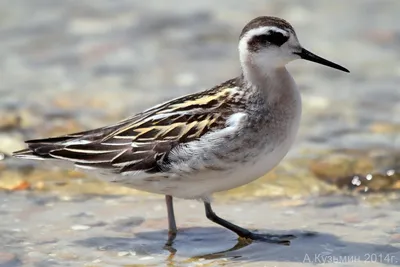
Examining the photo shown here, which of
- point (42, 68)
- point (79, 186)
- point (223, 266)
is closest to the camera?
point (223, 266)

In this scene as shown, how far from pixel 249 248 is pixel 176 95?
13.7 ft

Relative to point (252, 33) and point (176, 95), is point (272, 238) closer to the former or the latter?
point (252, 33)

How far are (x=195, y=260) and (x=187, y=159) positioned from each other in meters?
0.83

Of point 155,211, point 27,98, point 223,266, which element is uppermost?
point 27,98

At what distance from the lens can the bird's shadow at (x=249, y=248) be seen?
26.2ft

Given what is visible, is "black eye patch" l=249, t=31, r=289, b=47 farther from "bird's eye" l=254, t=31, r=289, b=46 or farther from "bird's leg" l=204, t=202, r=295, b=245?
"bird's leg" l=204, t=202, r=295, b=245

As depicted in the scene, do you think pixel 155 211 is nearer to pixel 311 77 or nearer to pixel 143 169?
pixel 143 169

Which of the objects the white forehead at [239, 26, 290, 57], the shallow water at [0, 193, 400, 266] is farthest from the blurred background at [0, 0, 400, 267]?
the white forehead at [239, 26, 290, 57]

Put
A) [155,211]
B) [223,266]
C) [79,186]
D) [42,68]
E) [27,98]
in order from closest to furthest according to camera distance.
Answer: [223,266], [155,211], [79,186], [27,98], [42,68]

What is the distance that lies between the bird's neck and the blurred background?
1239mm

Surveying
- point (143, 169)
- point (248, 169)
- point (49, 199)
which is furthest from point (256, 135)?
point (49, 199)

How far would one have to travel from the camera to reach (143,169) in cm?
812

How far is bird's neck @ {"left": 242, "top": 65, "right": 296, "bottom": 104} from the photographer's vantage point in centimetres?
823

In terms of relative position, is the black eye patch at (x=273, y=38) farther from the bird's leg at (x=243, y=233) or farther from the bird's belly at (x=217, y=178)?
the bird's leg at (x=243, y=233)
